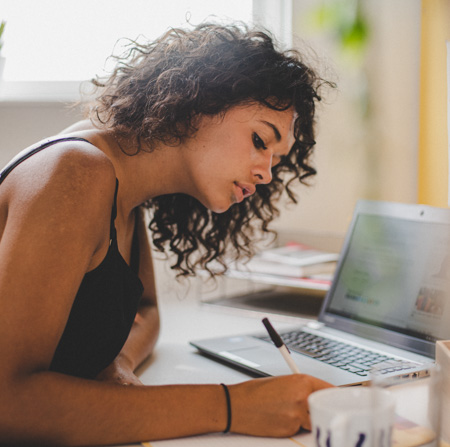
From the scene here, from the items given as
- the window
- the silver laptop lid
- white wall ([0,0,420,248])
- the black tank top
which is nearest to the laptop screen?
the silver laptop lid

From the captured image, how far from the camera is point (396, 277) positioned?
1103 millimetres

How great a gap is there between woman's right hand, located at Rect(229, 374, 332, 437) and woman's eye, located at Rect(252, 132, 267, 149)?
0.39m

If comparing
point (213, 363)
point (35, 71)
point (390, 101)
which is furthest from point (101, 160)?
point (35, 71)

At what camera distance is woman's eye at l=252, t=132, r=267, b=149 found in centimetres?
94

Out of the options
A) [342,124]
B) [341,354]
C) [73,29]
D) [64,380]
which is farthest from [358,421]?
[73,29]

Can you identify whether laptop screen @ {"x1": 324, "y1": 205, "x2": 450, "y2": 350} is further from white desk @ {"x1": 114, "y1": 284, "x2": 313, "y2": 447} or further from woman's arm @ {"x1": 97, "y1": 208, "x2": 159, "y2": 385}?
woman's arm @ {"x1": 97, "y1": 208, "x2": 159, "y2": 385}

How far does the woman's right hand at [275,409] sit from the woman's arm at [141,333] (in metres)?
0.24

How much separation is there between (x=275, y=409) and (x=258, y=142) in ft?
1.41

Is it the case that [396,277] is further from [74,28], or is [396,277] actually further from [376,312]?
[74,28]

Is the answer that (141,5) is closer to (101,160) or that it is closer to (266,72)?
(266,72)

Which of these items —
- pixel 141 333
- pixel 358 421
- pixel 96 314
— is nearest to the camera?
pixel 358 421

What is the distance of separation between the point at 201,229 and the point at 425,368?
0.57m

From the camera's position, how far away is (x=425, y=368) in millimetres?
893

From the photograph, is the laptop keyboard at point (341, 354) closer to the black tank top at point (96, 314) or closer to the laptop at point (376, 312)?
the laptop at point (376, 312)
